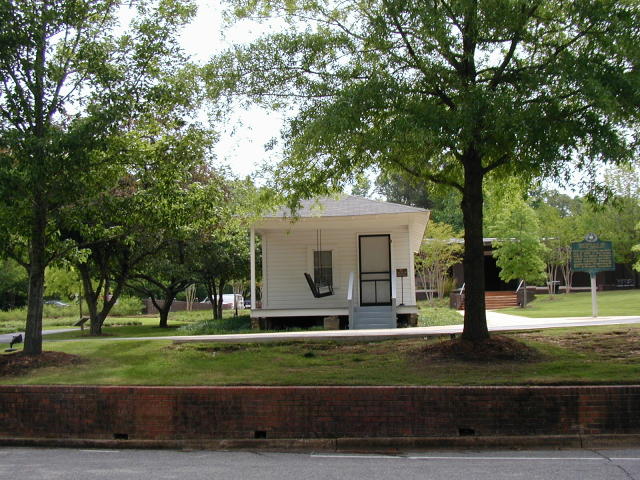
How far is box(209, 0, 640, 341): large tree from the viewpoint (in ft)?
31.7

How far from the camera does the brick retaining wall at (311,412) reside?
8914 millimetres

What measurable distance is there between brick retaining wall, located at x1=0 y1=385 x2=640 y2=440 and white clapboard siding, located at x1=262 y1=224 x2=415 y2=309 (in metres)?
12.1

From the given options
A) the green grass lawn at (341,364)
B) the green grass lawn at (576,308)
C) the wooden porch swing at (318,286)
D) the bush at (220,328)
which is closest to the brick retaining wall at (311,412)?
the green grass lawn at (341,364)

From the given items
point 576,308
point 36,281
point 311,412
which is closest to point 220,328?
point 36,281

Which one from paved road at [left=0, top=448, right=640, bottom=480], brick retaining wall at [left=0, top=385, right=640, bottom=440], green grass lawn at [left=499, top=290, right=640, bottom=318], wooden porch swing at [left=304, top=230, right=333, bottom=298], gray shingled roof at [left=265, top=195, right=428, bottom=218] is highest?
gray shingled roof at [left=265, top=195, right=428, bottom=218]

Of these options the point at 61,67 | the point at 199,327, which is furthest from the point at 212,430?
the point at 199,327

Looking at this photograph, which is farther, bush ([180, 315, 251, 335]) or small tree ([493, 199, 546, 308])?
small tree ([493, 199, 546, 308])

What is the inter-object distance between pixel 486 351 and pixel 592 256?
9.41m

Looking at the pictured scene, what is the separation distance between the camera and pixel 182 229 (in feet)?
44.5

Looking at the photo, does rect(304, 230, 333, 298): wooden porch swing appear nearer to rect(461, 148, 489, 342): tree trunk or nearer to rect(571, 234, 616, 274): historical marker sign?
rect(571, 234, 616, 274): historical marker sign

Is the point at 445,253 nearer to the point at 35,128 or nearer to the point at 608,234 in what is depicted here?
the point at 608,234

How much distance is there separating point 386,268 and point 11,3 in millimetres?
14363

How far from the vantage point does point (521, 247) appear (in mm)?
33000

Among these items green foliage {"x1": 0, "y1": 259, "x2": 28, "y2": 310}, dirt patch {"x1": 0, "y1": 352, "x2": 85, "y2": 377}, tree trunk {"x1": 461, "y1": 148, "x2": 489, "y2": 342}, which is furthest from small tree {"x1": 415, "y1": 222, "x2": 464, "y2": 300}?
dirt patch {"x1": 0, "y1": 352, "x2": 85, "y2": 377}
